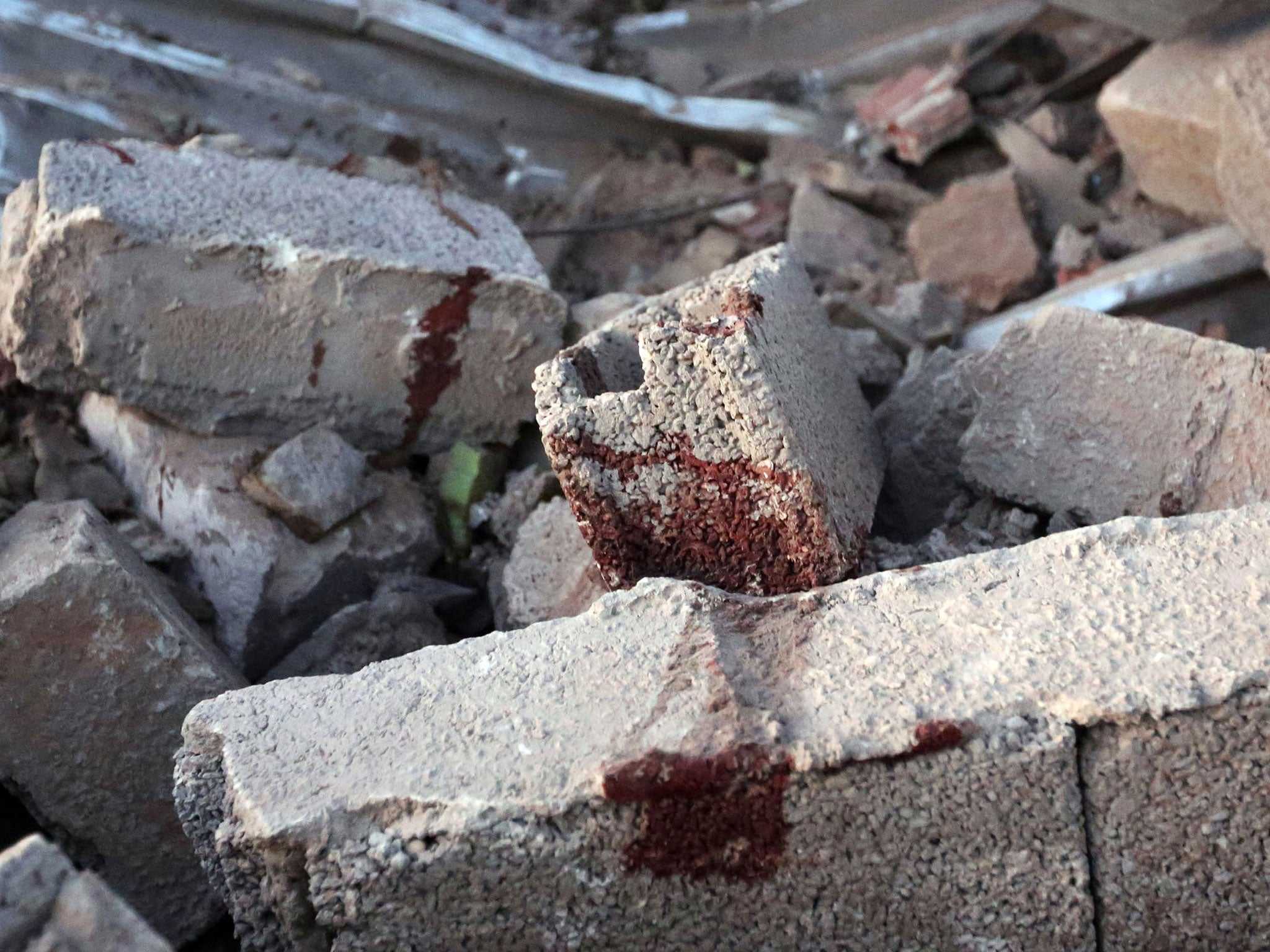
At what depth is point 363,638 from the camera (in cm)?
245

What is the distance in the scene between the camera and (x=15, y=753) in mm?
2066

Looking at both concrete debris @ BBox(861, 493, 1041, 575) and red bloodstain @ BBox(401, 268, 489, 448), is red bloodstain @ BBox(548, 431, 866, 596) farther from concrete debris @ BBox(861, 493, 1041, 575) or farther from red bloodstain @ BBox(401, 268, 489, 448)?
red bloodstain @ BBox(401, 268, 489, 448)

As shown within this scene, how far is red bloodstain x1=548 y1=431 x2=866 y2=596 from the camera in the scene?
74.6 inches

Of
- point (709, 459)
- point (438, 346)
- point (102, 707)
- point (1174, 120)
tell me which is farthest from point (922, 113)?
point (102, 707)

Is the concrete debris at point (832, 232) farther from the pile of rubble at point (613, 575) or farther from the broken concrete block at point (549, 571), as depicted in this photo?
the broken concrete block at point (549, 571)

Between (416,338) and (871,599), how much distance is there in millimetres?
1350

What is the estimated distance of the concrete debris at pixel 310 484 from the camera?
2.56 metres

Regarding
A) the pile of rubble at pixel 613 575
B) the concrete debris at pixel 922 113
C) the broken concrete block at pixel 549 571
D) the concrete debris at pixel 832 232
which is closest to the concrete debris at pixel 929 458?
the pile of rubble at pixel 613 575

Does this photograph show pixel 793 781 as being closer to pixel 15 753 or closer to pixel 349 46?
pixel 15 753

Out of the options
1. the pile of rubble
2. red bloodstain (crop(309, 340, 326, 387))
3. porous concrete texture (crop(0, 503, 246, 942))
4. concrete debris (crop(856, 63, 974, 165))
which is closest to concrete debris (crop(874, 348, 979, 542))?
the pile of rubble

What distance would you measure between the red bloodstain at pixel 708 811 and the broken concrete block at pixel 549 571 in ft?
2.32

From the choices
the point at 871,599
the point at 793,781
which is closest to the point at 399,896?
the point at 793,781

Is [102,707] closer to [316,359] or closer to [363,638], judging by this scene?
[363,638]

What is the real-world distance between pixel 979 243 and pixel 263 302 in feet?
8.12
